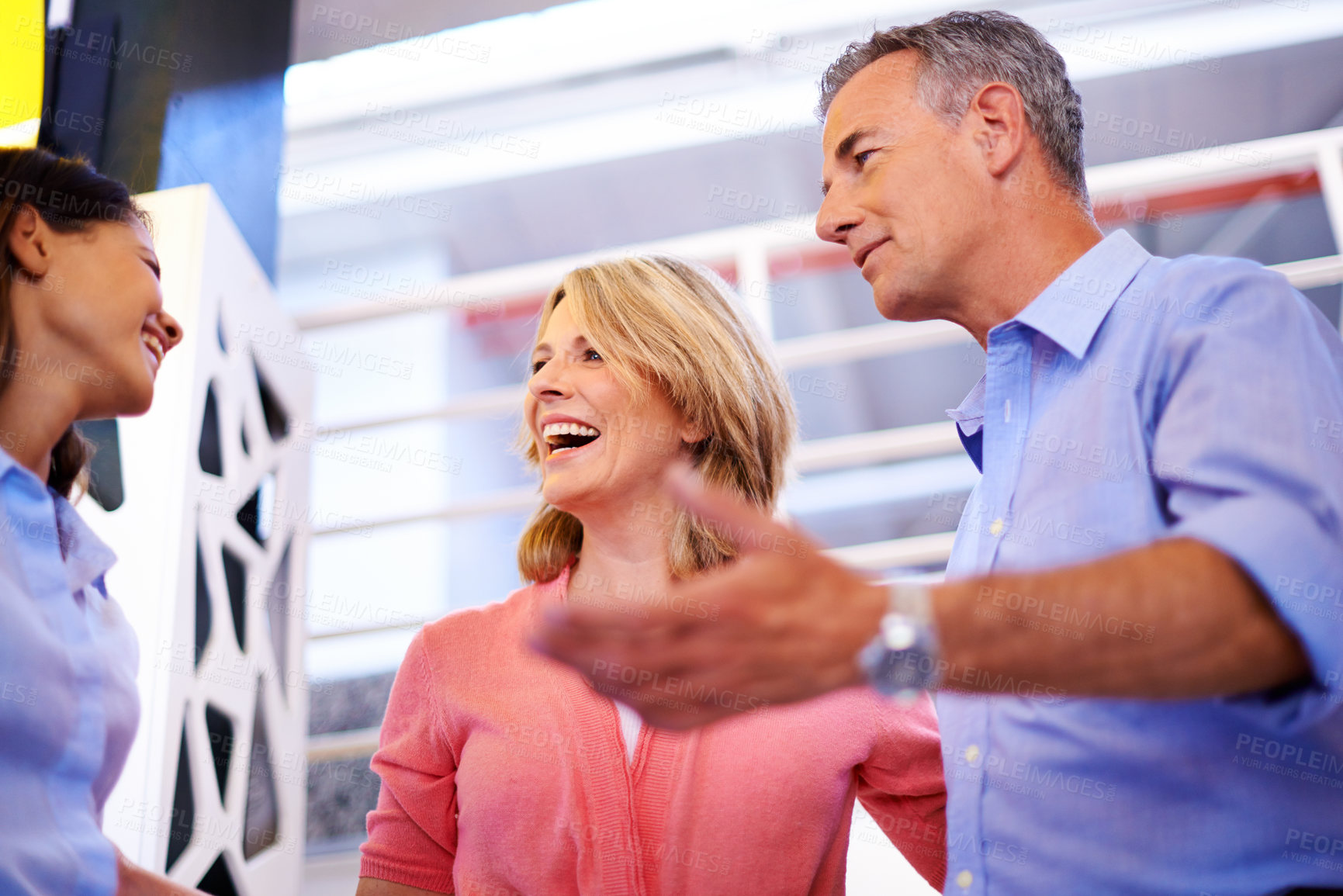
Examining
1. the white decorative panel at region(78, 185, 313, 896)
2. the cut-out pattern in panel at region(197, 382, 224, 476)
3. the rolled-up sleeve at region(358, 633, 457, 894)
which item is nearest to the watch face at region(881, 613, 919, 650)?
the rolled-up sleeve at region(358, 633, 457, 894)

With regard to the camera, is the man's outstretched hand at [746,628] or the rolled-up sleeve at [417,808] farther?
the rolled-up sleeve at [417,808]

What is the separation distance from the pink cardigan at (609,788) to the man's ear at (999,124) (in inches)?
29.8

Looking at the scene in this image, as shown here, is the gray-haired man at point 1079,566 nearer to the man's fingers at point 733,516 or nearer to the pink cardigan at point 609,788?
the man's fingers at point 733,516

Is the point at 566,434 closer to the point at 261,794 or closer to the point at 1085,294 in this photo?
the point at 1085,294

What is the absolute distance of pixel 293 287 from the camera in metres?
5.01

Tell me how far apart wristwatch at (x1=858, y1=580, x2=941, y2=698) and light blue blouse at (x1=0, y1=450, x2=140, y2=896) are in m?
0.82

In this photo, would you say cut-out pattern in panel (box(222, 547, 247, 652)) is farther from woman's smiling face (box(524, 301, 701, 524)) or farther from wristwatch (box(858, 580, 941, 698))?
wristwatch (box(858, 580, 941, 698))

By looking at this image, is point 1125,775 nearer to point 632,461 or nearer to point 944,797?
point 944,797

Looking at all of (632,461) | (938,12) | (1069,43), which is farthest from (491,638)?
(1069,43)

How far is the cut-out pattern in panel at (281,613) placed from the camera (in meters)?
2.41

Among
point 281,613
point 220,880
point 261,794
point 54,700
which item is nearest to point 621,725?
point 54,700

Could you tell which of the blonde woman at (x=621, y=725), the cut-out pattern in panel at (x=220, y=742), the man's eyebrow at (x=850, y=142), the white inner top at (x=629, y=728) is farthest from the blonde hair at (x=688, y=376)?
the cut-out pattern in panel at (x=220, y=742)

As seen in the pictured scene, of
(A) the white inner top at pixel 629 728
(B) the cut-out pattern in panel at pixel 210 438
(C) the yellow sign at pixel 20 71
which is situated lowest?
(A) the white inner top at pixel 629 728

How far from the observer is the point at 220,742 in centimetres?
200
